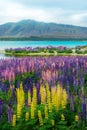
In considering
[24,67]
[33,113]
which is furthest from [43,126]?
[24,67]

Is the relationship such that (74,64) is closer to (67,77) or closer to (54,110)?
(67,77)

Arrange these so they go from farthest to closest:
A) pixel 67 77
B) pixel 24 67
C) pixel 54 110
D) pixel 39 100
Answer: pixel 24 67
pixel 67 77
pixel 39 100
pixel 54 110

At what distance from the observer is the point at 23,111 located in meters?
7.98

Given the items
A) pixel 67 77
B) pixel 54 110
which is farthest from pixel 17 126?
pixel 67 77

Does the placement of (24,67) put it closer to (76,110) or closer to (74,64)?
(74,64)

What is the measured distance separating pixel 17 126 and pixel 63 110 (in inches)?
37.2

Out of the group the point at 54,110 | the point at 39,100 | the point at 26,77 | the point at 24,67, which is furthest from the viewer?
the point at 24,67

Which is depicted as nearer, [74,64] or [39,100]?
[39,100]

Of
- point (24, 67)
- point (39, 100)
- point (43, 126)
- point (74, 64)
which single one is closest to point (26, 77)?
point (24, 67)

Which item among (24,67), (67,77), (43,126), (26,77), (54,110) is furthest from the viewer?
(24,67)

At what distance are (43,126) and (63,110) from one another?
2.42 ft

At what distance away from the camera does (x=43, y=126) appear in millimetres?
7363

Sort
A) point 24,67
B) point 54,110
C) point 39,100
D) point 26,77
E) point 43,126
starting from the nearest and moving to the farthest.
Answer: point 43,126 → point 54,110 → point 39,100 → point 26,77 → point 24,67

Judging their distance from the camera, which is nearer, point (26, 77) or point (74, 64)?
point (26, 77)
